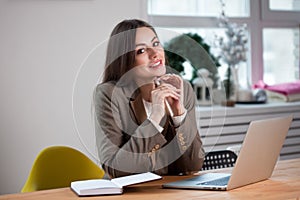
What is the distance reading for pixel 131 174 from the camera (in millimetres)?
1777

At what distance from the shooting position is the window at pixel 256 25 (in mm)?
3791

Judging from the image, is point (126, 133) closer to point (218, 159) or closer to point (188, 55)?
point (188, 55)

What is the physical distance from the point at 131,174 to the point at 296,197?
0.57 metres

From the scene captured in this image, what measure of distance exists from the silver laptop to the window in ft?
7.00

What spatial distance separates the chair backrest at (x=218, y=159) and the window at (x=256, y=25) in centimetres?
171

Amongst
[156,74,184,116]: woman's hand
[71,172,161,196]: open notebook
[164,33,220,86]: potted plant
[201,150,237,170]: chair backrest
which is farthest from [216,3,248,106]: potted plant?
[71,172,161,196]: open notebook

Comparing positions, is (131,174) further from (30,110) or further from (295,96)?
(295,96)

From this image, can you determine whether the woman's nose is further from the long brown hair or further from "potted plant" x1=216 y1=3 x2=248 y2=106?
"potted plant" x1=216 y1=3 x2=248 y2=106

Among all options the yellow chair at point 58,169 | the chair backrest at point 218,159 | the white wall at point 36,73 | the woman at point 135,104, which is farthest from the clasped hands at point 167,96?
the white wall at point 36,73

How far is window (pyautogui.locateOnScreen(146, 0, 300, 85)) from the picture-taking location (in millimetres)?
3791

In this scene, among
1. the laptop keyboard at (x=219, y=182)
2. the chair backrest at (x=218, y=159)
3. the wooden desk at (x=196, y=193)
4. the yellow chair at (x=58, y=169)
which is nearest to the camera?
the wooden desk at (x=196, y=193)

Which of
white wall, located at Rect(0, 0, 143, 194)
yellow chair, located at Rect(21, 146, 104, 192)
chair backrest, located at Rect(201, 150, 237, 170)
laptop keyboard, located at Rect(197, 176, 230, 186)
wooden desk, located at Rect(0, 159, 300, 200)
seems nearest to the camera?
wooden desk, located at Rect(0, 159, 300, 200)

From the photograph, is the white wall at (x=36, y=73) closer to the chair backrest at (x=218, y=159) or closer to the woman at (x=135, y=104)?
the chair backrest at (x=218, y=159)

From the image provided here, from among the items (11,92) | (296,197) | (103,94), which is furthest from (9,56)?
(296,197)
